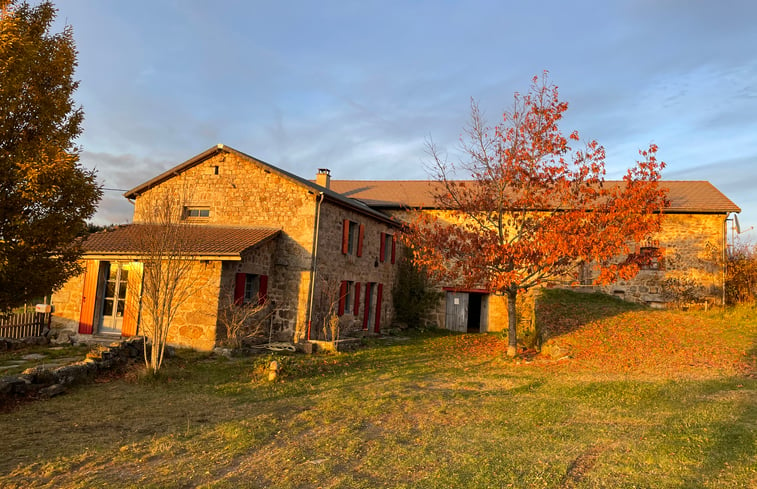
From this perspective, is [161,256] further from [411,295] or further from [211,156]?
[411,295]

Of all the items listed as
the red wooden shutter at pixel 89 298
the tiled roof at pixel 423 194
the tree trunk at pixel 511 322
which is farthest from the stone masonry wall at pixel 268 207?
the tiled roof at pixel 423 194

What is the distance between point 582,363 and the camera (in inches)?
485

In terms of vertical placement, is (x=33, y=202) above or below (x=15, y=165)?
below

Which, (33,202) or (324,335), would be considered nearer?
(33,202)

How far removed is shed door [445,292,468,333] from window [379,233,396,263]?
3.37 metres

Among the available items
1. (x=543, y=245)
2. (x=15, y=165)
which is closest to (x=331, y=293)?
(x=543, y=245)

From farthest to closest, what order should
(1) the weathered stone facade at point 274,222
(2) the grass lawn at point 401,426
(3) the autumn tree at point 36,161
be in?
(1) the weathered stone facade at point 274,222 < (3) the autumn tree at point 36,161 < (2) the grass lawn at point 401,426

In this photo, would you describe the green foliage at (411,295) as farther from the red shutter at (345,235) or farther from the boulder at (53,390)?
the boulder at (53,390)

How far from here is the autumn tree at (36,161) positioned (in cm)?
682

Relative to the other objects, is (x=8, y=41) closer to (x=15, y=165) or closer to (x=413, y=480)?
(x=15, y=165)

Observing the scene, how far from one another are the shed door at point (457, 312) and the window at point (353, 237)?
6.23m

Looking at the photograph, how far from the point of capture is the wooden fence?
1304 cm

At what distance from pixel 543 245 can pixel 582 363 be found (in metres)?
3.29

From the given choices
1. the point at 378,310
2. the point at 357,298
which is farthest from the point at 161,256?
the point at 378,310
